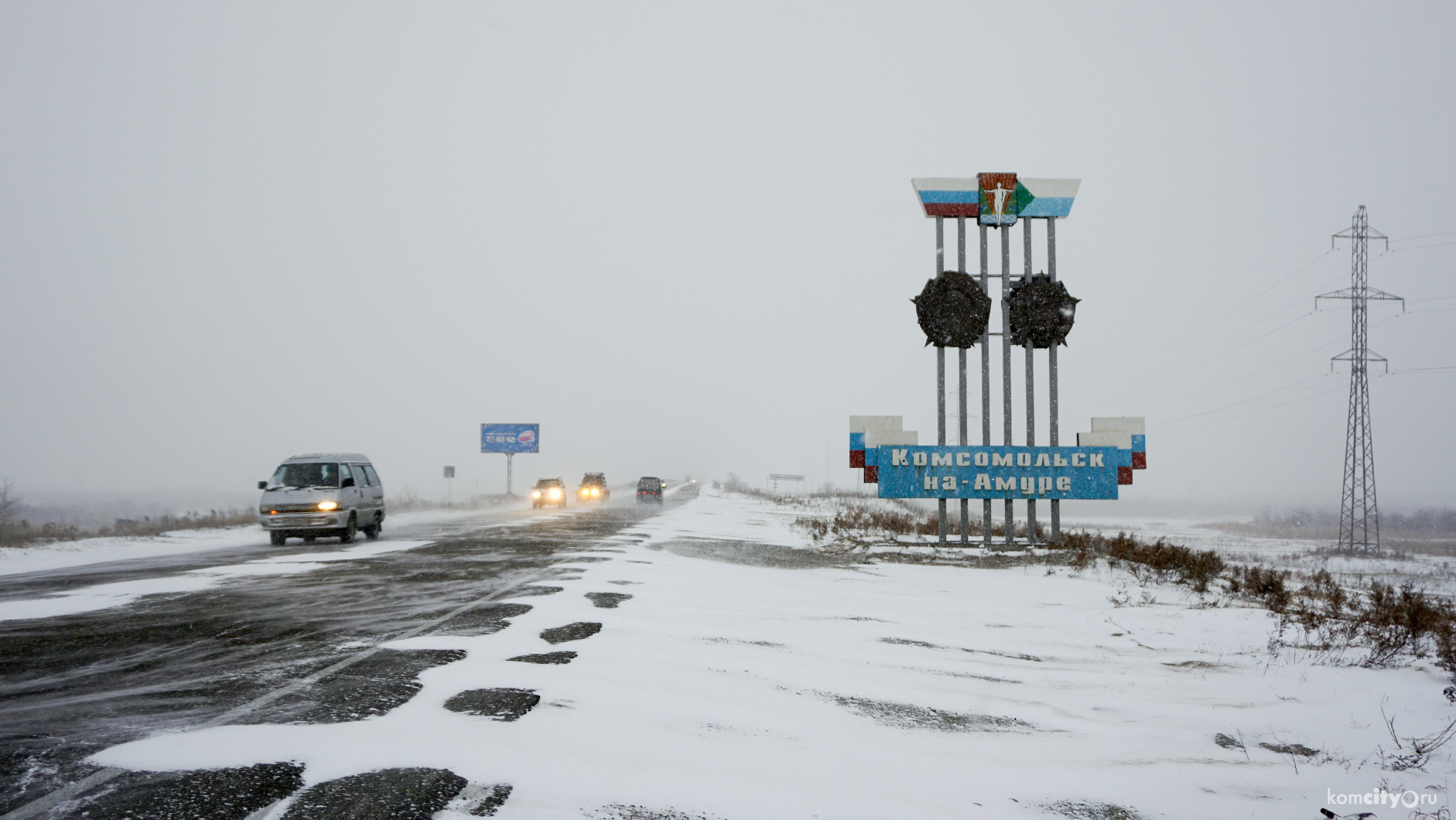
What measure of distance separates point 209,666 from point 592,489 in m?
53.5

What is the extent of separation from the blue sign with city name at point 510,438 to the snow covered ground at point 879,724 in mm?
59361

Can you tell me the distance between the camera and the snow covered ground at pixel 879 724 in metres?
3.80

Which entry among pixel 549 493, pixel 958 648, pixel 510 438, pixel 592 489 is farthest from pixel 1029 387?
pixel 510 438

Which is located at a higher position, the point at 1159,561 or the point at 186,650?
the point at 186,650

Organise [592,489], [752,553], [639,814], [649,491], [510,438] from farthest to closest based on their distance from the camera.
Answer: [510,438]
[592,489]
[649,491]
[752,553]
[639,814]

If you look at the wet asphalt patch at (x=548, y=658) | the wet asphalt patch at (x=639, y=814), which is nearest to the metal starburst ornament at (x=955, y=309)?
the wet asphalt patch at (x=548, y=658)

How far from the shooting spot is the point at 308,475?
63.7 ft

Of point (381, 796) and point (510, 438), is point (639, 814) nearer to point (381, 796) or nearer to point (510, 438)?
point (381, 796)

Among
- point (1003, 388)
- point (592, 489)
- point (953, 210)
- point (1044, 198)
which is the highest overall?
point (1044, 198)

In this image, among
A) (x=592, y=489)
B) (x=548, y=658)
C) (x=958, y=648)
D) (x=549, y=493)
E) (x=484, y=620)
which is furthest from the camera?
(x=592, y=489)

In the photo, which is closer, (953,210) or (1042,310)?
(1042,310)

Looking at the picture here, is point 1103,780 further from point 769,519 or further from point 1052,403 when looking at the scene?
point 769,519

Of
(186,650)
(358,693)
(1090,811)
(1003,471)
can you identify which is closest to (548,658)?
(358,693)

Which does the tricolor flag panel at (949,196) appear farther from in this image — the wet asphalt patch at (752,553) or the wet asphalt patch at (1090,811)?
the wet asphalt patch at (1090,811)
